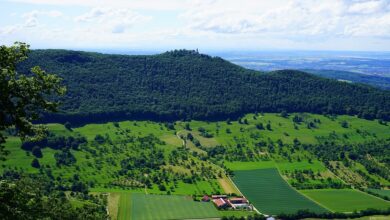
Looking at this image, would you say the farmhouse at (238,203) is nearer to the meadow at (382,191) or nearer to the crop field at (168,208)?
the crop field at (168,208)

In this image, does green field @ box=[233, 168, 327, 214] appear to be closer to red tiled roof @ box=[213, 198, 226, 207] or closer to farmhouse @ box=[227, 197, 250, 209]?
farmhouse @ box=[227, 197, 250, 209]

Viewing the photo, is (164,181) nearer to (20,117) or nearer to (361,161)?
(361,161)

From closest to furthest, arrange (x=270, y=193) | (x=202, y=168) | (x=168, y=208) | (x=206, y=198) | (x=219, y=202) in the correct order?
1. (x=168, y=208)
2. (x=219, y=202)
3. (x=206, y=198)
4. (x=270, y=193)
5. (x=202, y=168)

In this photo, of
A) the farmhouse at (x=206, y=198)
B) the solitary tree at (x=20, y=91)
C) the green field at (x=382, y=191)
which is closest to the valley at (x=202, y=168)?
the green field at (x=382, y=191)

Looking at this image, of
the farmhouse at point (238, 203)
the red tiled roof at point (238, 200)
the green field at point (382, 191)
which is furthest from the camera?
the green field at point (382, 191)

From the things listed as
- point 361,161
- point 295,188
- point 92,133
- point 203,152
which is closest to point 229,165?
point 203,152

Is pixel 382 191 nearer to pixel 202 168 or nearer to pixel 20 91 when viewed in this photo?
pixel 202 168

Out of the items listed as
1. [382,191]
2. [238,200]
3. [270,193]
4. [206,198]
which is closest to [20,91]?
[206,198]
